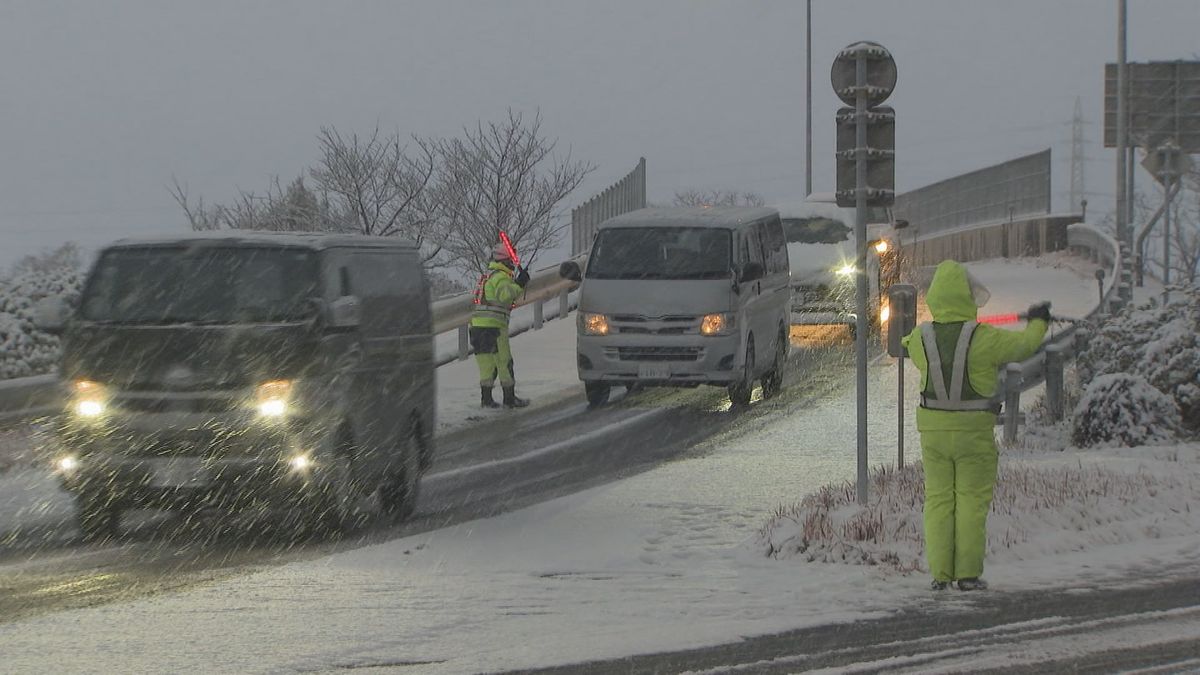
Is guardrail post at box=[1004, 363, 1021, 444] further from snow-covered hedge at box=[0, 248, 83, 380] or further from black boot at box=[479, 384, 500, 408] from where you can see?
snow-covered hedge at box=[0, 248, 83, 380]

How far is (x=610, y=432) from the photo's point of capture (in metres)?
17.6

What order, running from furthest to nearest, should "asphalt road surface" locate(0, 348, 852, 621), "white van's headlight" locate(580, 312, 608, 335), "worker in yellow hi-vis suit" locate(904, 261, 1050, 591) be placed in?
"white van's headlight" locate(580, 312, 608, 335), "asphalt road surface" locate(0, 348, 852, 621), "worker in yellow hi-vis suit" locate(904, 261, 1050, 591)

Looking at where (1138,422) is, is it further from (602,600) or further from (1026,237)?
(1026,237)

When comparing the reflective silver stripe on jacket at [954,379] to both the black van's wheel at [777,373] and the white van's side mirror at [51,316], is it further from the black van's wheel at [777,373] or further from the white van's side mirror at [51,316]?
the black van's wheel at [777,373]

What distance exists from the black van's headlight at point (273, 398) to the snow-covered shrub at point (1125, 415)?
716 centimetres

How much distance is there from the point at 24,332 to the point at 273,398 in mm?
7347

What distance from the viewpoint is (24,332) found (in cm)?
1694

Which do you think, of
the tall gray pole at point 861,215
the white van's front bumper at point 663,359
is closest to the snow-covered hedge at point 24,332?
the white van's front bumper at point 663,359

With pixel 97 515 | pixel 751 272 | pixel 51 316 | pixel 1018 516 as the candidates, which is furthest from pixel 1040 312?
pixel 751 272

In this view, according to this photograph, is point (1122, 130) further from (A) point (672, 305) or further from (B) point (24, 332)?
(B) point (24, 332)

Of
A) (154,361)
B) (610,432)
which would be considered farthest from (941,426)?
(610,432)

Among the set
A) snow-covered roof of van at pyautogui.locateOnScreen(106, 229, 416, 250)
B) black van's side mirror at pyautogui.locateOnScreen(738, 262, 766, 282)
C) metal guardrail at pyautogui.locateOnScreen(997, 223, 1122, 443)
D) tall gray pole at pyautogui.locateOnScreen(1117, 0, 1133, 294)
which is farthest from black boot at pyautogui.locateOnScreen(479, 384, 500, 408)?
tall gray pole at pyautogui.locateOnScreen(1117, 0, 1133, 294)

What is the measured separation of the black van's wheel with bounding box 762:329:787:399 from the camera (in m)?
21.0

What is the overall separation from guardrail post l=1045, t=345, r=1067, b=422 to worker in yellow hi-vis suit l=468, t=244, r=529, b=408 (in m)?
6.01
